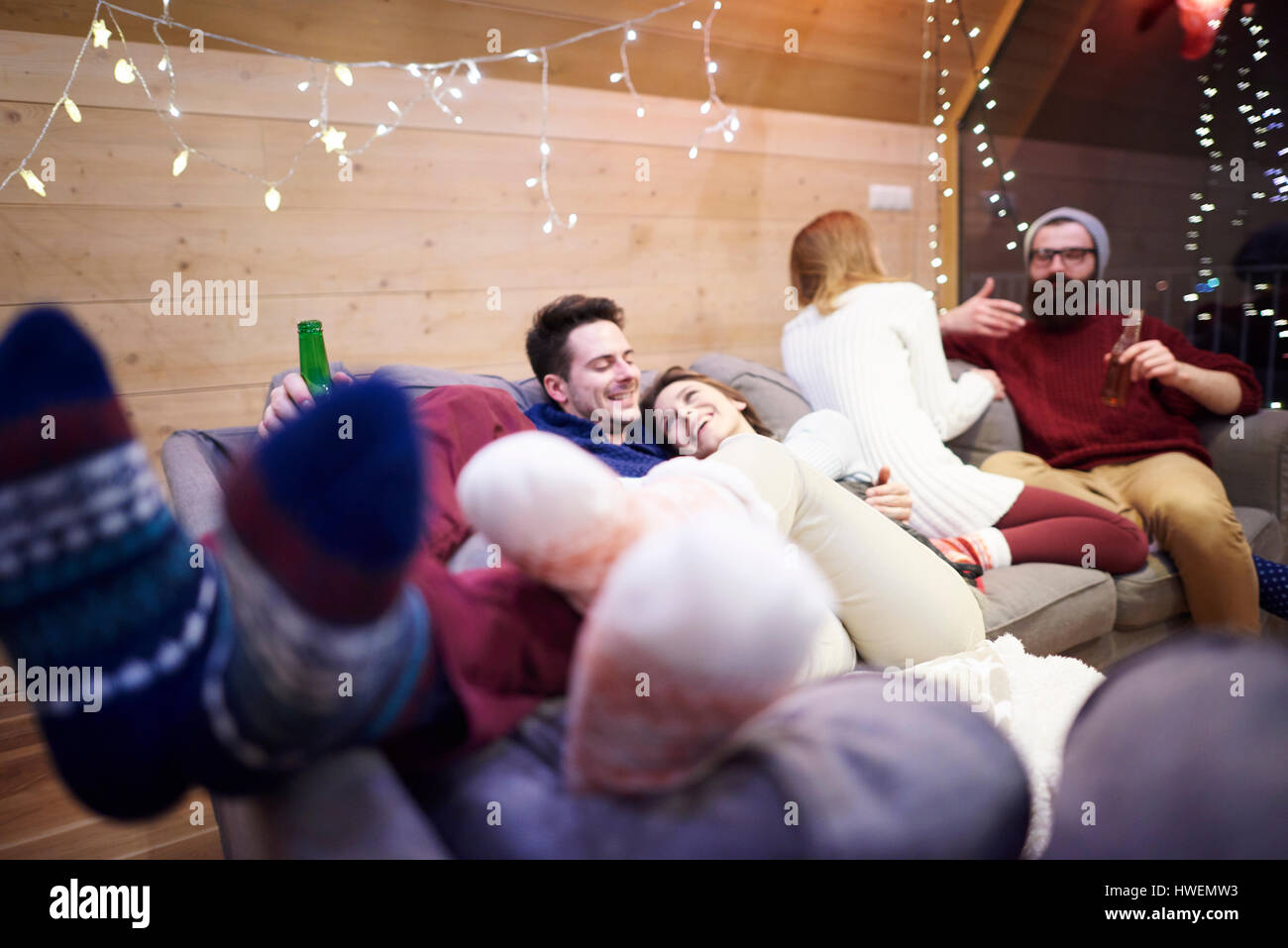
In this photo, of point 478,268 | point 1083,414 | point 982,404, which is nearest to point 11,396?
point 478,268

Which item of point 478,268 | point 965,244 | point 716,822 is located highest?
point 965,244

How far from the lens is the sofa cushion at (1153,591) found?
187 centimetres

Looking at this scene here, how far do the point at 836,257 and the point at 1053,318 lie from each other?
668 mm

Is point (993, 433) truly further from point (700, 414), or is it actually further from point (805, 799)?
point (805, 799)

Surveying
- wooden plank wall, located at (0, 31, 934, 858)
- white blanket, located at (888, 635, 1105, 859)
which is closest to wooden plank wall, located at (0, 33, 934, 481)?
wooden plank wall, located at (0, 31, 934, 858)

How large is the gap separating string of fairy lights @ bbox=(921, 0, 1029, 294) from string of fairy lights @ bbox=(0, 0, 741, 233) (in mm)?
1170

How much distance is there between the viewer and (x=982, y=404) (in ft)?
7.71

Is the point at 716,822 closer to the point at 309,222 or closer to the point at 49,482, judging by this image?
the point at 49,482

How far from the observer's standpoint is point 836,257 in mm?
2393

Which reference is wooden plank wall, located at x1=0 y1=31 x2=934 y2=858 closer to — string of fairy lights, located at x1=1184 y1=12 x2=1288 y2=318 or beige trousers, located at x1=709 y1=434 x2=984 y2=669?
beige trousers, located at x1=709 y1=434 x2=984 y2=669

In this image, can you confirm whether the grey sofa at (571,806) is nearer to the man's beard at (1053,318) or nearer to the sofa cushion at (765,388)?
the sofa cushion at (765,388)

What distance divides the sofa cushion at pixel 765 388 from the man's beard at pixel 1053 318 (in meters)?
0.77

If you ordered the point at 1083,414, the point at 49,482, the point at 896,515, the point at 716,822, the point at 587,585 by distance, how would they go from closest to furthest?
1. the point at 49,482
2. the point at 716,822
3. the point at 587,585
4. the point at 896,515
5. the point at 1083,414
